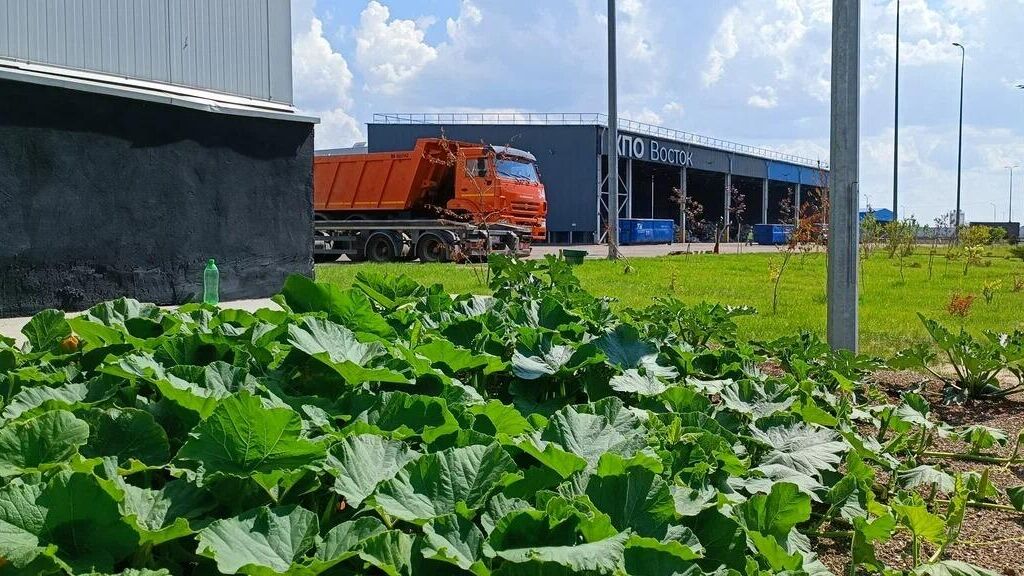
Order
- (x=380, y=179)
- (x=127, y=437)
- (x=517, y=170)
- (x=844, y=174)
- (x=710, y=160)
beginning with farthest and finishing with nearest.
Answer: (x=710, y=160) < (x=380, y=179) < (x=517, y=170) < (x=844, y=174) < (x=127, y=437)

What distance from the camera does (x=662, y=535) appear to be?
1.35m

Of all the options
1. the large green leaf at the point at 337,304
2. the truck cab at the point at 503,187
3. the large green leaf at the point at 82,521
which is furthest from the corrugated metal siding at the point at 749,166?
the large green leaf at the point at 82,521

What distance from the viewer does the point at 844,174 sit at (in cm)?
527

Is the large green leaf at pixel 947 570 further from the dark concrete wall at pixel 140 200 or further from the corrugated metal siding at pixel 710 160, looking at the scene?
the corrugated metal siding at pixel 710 160

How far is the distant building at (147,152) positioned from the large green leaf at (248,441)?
8679mm

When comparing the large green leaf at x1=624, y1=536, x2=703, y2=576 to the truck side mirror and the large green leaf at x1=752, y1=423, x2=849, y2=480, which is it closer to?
the large green leaf at x1=752, y1=423, x2=849, y2=480

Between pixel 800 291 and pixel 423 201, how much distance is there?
44.3 ft

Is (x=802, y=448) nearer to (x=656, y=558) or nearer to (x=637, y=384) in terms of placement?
(x=637, y=384)

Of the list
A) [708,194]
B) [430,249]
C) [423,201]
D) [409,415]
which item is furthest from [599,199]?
[409,415]

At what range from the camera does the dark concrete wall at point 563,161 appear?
46.6 meters

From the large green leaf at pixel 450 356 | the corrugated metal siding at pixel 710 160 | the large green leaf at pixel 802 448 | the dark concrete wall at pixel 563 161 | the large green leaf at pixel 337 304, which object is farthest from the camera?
the corrugated metal siding at pixel 710 160

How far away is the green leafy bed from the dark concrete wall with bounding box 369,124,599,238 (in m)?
44.1

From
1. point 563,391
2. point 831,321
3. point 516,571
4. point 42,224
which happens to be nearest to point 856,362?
point 563,391

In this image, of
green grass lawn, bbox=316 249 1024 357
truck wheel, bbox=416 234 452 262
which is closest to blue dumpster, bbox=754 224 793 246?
green grass lawn, bbox=316 249 1024 357
